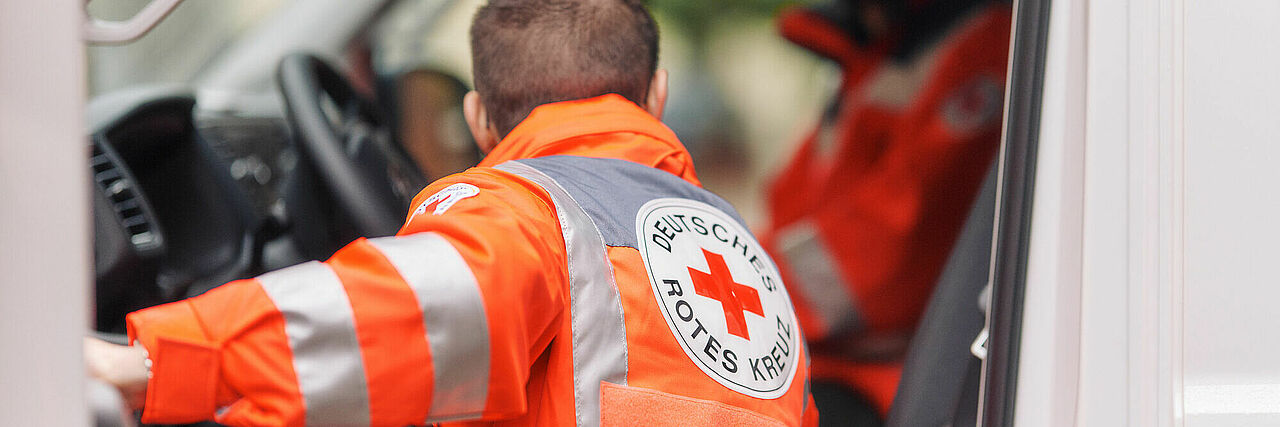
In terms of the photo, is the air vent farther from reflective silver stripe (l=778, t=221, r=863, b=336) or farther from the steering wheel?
reflective silver stripe (l=778, t=221, r=863, b=336)

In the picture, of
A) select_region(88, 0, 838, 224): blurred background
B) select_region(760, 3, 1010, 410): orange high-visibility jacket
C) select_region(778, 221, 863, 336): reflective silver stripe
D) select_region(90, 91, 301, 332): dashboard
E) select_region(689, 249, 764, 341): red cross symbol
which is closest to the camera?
select_region(689, 249, 764, 341): red cross symbol

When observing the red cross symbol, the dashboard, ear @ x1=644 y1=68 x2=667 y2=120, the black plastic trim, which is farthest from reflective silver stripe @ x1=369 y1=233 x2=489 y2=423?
the dashboard

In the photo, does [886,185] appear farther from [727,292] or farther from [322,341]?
[322,341]

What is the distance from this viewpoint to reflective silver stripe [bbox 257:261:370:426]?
22.1 inches

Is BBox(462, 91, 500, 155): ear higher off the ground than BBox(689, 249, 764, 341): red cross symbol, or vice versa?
BBox(462, 91, 500, 155): ear

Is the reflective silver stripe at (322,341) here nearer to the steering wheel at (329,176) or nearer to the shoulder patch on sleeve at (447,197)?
the shoulder patch on sleeve at (447,197)

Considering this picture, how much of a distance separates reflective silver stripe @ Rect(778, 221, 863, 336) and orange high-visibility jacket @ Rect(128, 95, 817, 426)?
1335 millimetres

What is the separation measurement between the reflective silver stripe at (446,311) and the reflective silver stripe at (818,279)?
174 cm

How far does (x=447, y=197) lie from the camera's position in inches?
28.4

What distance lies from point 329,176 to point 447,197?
573 mm

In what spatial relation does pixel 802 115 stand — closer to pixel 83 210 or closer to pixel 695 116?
pixel 695 116

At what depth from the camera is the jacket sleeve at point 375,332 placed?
55 centimetres

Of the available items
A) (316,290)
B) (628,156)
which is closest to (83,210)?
(316,290)

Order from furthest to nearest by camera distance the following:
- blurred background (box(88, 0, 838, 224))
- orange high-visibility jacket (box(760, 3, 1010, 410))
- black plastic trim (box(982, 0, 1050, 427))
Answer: blurred background (box(88, 0, 838, 224)) < orange high-visibility jacket (box(760, 3, 1010, 410)) < black plastic trim (box(982, 0, 1050, 427))
